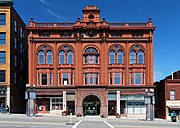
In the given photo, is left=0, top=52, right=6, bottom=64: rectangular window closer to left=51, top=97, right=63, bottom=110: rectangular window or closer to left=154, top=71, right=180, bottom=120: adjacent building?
left=51, top=97, right=63, bottom=110: rectangular window

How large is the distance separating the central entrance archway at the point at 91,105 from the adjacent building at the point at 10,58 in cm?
1260

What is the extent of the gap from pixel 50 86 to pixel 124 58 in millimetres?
14005

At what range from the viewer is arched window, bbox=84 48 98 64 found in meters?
53.8

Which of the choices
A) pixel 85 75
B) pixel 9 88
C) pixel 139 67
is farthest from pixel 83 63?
pixel 9 88

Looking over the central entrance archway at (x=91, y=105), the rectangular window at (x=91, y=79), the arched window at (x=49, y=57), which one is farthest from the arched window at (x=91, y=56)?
the central entrance archway at (x=91, y=105)

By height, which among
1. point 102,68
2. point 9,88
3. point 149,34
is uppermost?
point 149,34

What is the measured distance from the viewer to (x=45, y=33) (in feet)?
178

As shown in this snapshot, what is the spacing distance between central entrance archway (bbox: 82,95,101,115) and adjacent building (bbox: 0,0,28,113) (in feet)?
41.3

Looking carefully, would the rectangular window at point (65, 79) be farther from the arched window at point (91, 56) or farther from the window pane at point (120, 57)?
the window pane at point (120, 57)

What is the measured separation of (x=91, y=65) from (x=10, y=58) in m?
14.0

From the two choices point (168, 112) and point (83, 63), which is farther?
point (83, 63)

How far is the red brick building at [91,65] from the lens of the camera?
53.0m

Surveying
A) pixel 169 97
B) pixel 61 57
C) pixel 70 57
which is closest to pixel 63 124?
pixel 70 57

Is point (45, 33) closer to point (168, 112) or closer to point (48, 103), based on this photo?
point (48, 103)
